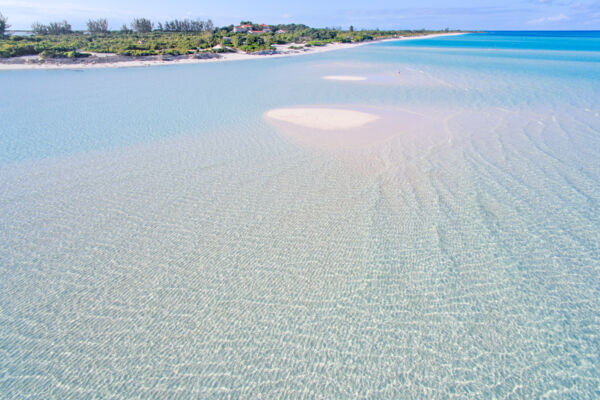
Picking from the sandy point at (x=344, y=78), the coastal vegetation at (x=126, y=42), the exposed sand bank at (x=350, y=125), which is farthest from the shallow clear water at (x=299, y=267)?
the coastal vegetation at (x=126, y=42)

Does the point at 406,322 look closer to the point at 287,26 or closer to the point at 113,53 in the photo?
the point at 113,53

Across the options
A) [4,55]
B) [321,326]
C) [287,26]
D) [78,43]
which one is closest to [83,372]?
[321,326]

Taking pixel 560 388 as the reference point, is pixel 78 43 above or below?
above

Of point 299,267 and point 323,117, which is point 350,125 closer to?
point 323,117

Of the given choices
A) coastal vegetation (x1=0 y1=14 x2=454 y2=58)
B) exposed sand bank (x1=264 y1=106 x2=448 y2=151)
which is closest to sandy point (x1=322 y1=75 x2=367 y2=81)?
exposed sand bank (x1=264 y1=106 x2=448 y2=151)

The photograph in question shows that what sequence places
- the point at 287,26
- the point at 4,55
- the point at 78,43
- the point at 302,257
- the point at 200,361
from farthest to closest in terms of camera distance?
the point at 287,26 → the point at 78,43 → the point at 4,55 → the point at 302,257 → the point at 200,361

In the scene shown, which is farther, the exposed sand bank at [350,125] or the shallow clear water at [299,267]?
the exposed sand bank at [350,125]

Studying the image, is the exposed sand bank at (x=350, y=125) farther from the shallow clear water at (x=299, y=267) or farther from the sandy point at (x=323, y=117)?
the shallow clear water at (x=299, y=267)
